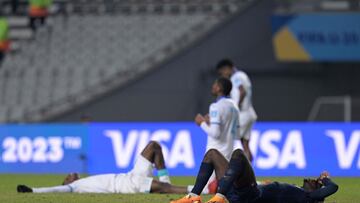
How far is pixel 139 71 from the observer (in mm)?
30734

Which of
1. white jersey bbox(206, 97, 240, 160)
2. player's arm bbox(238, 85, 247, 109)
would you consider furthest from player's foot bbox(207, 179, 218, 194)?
player's arm bbox(238, 85, 247, 109)

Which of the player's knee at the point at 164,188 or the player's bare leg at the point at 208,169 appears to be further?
the player's knee at the point at 164,188

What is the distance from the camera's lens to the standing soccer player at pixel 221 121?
1402 cm

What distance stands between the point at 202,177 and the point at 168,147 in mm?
10935

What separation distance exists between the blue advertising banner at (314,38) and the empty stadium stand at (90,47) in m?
1.75

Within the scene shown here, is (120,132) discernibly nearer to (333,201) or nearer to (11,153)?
(11,153)

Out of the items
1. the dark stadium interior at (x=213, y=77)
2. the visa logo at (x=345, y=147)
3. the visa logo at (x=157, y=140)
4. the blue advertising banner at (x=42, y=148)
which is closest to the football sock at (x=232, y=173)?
the visa logo at (x=345, y=147)

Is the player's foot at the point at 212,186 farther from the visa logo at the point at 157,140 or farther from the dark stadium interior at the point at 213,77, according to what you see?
the dark stadium interior at the point at 213,77

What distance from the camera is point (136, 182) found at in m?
14.8

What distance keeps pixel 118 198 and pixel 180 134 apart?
1021 centimetres

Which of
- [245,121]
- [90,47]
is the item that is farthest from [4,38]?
[245,121]

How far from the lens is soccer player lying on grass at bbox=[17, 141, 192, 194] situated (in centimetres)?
1470

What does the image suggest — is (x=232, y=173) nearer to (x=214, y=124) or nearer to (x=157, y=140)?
(x=214, y=124)

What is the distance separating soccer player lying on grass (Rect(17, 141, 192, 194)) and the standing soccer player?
2.96 ft
